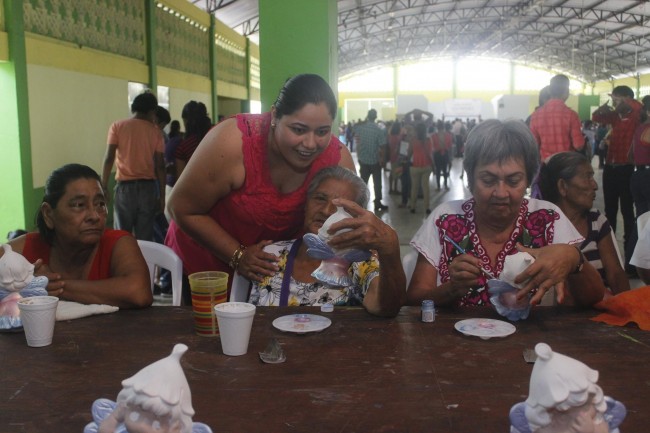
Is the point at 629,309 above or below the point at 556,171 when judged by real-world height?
below

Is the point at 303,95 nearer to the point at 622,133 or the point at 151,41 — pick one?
the point at 622,133

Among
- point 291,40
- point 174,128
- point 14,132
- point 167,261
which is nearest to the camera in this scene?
point 167,261

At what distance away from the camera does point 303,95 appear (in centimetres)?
204

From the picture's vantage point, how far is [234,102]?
50.9ft

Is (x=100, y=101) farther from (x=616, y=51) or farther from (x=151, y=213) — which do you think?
(x=616, y=51)

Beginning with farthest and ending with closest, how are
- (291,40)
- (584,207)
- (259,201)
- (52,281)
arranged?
(291,40) → (584,207) → (259,201) → (52,281)

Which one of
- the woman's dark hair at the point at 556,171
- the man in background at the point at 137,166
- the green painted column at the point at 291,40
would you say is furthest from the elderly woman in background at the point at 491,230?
the man in background at the point at 137,166

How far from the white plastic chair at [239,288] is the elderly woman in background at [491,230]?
2.06 ft

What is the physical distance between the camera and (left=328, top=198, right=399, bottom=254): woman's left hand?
1.62 meters

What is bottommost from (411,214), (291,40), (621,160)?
(411,214)

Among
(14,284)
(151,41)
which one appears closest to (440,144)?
(151,41)

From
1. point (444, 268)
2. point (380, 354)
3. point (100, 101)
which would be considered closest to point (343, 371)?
point (380, 354)

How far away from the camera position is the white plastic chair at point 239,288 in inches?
88.7

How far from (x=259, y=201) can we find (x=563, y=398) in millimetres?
1540
